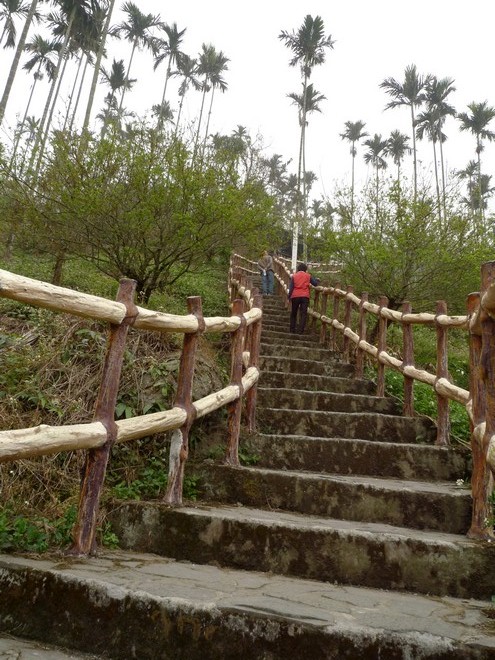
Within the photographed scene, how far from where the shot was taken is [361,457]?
4230 mm

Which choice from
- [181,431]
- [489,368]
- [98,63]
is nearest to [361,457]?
[181,431]

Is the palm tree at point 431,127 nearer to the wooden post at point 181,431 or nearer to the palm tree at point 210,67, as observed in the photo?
the palm tree at point 210,67

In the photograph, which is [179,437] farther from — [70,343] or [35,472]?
[70,343]

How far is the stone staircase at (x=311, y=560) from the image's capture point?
6.10 ft

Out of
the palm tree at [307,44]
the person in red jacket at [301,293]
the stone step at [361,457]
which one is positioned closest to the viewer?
the stone step at [361,457]

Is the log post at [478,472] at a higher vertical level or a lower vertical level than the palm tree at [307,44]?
lower

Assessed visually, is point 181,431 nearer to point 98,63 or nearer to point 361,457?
point 361,457

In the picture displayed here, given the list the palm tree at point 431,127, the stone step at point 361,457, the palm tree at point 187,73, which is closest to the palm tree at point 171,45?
the palm tree at point 187,73

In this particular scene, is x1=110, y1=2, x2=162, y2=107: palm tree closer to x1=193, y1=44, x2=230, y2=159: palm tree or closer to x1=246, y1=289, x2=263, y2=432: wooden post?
x1=193, y1=44, x2=230, y2=159: palm tree

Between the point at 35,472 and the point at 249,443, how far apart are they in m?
1.77

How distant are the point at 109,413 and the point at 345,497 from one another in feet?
5.87

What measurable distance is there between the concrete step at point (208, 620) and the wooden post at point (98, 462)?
227 mm

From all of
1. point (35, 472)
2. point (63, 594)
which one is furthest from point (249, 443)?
point (63, 594)

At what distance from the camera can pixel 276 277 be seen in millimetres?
17750
